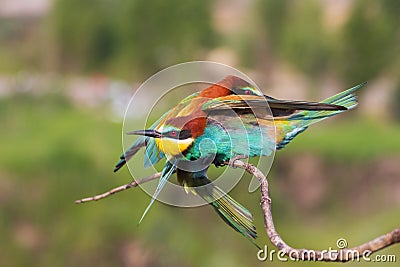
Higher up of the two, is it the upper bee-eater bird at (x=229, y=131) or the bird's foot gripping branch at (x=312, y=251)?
the upper bee-eater bird at (x=229, y=131)

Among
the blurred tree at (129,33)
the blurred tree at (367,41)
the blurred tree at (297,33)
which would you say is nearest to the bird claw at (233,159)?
the blurred tree at (367,41)

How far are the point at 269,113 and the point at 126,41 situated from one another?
4.41 metres

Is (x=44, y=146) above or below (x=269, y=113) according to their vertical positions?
below

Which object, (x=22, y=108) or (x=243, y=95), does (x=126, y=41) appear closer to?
(x=22, y=108)

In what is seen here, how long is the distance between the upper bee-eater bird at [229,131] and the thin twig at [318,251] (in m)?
0.02

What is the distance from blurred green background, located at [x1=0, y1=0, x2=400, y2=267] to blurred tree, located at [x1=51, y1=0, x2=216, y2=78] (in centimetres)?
1

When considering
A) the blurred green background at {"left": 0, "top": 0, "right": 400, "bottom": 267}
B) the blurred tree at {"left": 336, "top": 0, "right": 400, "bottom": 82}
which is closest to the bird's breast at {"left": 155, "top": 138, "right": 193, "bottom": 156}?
the blurred green background at {"left": 0, "top": 0, "right": 400, "bottom": 267}

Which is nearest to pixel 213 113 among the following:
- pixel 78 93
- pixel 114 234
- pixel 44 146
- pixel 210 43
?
pixel 114 234

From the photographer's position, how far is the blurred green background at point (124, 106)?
10.8ft

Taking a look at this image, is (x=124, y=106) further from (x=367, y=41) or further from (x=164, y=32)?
(x=367, y=41)

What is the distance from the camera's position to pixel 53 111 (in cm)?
466

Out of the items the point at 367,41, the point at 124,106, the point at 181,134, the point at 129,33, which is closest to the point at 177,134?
the point at 181,134

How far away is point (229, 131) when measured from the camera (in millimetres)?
359

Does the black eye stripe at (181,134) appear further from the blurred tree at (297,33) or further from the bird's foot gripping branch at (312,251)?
the blurred tree at (297,33)
